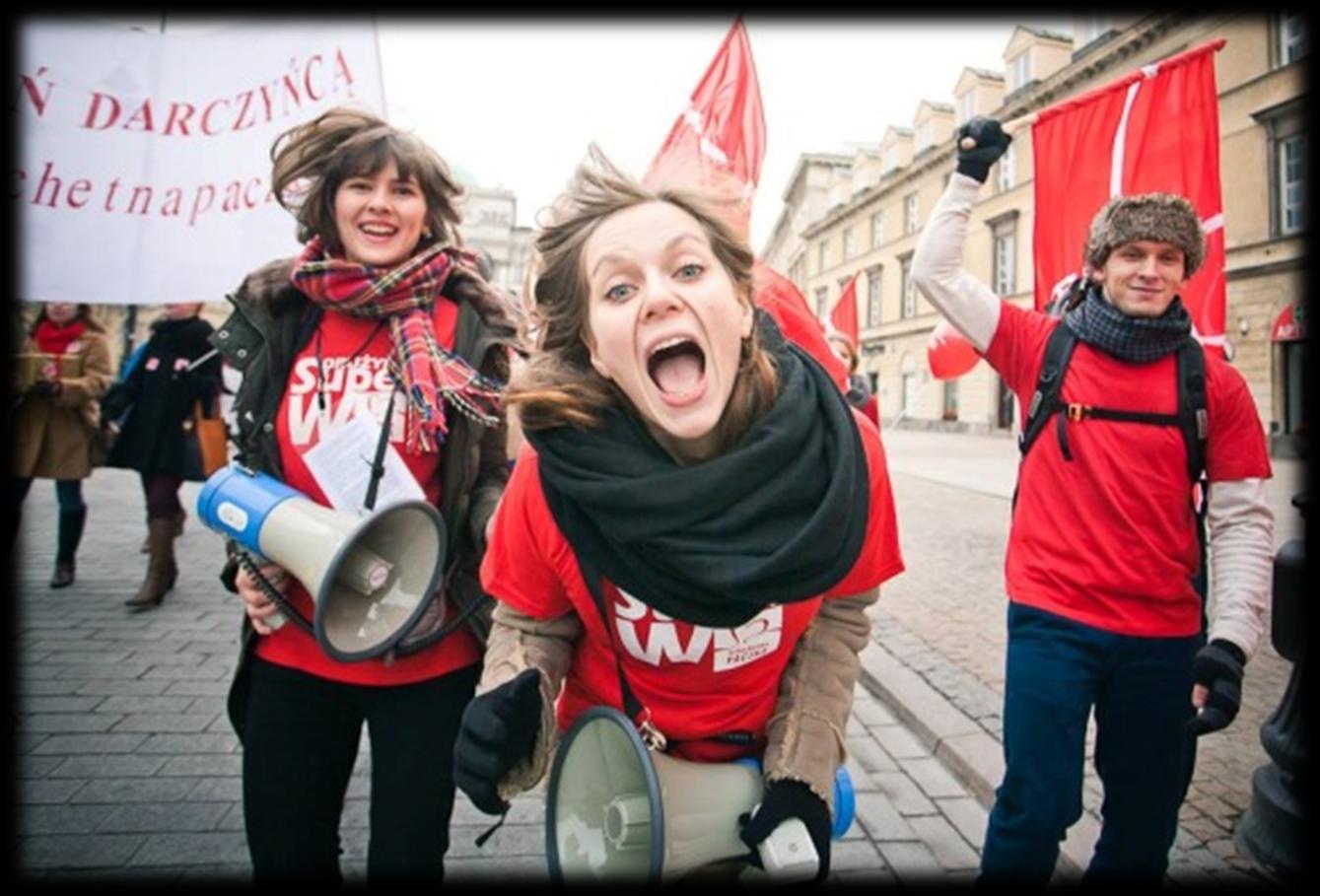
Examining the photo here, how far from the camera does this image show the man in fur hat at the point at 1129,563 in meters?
1.99

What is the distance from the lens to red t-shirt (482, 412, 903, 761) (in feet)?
4.88

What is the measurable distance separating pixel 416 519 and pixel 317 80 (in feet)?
7.57

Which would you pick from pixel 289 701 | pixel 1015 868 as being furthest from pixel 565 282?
pixel 1015 868

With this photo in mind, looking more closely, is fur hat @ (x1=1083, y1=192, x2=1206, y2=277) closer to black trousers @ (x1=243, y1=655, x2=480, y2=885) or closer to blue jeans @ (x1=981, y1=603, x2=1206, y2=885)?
blue jeans @ (x1=981, y1=603, x2=1206, y2=885)

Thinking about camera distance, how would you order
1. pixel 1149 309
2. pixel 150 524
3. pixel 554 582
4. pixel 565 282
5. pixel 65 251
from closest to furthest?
pixel 554 582 → pixel 565 282 → pixel 1149 309 → pixel 65 251 → pixel 150 524

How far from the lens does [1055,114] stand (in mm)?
3244

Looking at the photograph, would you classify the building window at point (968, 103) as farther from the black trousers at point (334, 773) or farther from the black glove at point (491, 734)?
the black glove at point (491, 734)

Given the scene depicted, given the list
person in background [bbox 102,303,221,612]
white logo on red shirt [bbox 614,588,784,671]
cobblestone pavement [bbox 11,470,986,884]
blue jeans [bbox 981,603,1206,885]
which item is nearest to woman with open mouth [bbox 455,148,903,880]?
white logo on red shirt [bbox 614,588,784,671]

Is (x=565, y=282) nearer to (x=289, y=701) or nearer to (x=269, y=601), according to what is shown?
(x=269, y=601)

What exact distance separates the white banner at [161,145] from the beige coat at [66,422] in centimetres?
284

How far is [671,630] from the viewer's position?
58.2 inches

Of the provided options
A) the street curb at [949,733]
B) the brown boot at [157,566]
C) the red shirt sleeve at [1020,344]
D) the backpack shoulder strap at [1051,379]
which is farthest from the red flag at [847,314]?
the brown boot at [157,566]

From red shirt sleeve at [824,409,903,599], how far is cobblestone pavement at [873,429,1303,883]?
1618 millimetres

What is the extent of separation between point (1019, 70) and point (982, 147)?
115ft
